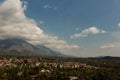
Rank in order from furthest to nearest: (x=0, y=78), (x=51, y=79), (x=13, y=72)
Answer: (x=13, y=72) → (x=51, y=79) → (x=0, y=78)

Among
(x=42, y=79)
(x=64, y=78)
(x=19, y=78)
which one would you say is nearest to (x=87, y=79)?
(x=64, y=78)

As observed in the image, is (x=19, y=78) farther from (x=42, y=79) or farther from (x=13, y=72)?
(x=13, y=72)

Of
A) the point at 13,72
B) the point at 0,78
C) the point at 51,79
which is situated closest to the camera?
the point at 0,78

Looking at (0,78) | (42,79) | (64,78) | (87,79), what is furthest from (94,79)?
(0,78)

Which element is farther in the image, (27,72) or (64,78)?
(27,72)

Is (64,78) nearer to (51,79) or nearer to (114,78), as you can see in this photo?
(51,79)

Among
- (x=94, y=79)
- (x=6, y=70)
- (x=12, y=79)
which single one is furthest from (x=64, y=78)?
(x=6, y=70)

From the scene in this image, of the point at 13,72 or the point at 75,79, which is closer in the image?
the point at 75,79
